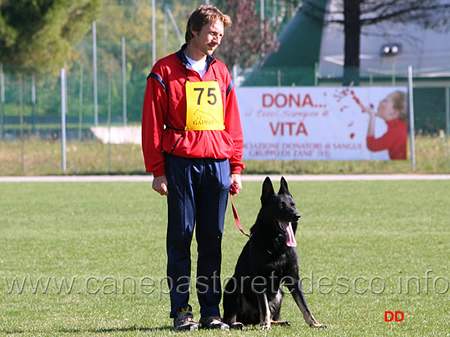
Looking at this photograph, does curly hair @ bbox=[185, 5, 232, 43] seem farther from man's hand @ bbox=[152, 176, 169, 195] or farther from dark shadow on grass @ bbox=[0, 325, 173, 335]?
dark shadow on grass @ bbox=[0, 325, 173, 335]

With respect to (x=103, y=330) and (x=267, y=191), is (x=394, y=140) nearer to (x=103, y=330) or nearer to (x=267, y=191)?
(x=267, y=191)

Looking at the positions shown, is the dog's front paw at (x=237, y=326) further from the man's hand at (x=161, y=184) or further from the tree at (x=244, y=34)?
the tree at (x=244, y=34)

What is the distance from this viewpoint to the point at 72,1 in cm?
2973

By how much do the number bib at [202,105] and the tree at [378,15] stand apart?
73.4ft

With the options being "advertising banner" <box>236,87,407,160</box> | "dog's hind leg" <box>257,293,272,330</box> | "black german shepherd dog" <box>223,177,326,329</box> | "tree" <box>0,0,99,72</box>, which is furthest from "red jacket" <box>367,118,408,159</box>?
"tree" <box>0,0,99,72</box>

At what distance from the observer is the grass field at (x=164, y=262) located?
5.32 m

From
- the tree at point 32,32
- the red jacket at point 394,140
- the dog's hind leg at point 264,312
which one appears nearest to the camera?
the dog's hind leg at point 264,312

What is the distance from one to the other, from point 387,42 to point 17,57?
1695cm

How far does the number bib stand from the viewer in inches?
190

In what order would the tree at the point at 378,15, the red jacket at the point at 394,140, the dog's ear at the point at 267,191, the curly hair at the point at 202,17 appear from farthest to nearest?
the tree at the point at 378,15 → the red jacket at the point at 394,140 → the dog's ear at the point at 267,191 → the curly hair at the point at 202,17

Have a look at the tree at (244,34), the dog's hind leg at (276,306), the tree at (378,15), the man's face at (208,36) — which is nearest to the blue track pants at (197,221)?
the dog's hind leg at (276,306)

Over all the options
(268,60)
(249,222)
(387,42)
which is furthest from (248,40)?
(249,222)

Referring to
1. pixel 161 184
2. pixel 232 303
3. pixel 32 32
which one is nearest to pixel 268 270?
pixel 232 303

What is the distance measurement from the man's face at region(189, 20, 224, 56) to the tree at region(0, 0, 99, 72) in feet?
81.8
